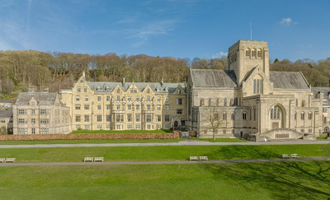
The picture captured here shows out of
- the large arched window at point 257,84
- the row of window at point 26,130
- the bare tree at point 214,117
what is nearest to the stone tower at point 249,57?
the large arched window at point 257,84

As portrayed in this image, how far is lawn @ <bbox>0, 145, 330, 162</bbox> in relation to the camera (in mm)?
32125

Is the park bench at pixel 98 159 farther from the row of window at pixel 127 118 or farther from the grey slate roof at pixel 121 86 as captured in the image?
the grey slate roof at pixel 121 86

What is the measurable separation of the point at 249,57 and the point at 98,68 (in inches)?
2897

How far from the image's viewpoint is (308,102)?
57.9m

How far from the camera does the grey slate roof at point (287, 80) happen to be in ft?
191

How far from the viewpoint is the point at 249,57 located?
56.2 metres

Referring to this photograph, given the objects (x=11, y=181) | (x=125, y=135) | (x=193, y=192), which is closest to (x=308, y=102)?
(x=125, y=135)

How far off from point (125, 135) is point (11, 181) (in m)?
21.6

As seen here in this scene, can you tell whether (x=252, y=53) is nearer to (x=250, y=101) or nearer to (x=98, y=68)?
(x=250, y=101)

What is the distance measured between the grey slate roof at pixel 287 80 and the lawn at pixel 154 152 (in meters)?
23.9

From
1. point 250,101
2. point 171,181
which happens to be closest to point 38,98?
point 171,181

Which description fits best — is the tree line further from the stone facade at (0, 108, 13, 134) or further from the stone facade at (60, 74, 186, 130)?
the stone facade at (0, 108, 13, 134)

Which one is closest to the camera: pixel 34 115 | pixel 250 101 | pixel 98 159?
pixel 98 159

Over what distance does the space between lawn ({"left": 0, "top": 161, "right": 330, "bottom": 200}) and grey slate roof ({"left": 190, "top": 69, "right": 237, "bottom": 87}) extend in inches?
1109
